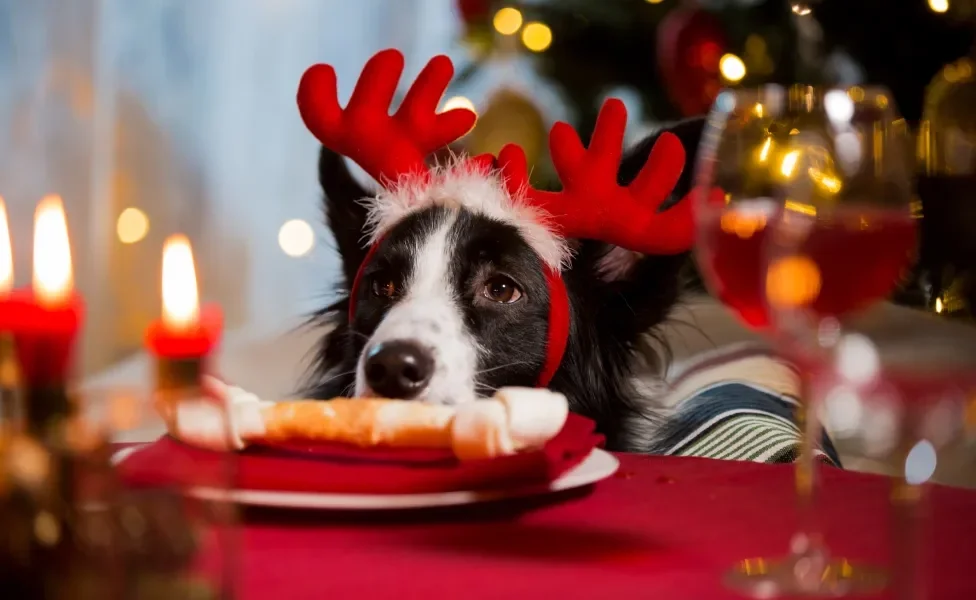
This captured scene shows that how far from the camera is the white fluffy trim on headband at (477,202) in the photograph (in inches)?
65.4

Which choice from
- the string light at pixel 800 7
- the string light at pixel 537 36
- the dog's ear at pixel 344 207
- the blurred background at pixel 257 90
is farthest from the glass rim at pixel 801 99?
the string light at pixel 537 36

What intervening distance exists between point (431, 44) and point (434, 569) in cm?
415

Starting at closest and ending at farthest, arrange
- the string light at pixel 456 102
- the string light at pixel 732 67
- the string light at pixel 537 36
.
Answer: the string light at pixel 732 67, the string light at pixel 537 36, the string light at pixel 456 102

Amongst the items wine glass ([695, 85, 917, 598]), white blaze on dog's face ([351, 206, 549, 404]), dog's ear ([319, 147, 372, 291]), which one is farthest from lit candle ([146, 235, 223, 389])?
dog's ear ([319, 147, 372, 291])

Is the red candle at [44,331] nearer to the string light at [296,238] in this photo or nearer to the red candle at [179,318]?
the red candle at [179,318]

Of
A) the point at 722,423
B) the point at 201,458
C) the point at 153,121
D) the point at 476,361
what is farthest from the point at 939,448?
the point at 153,121

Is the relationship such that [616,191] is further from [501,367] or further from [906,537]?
[906,537]

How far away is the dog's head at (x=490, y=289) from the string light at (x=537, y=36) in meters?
1.89

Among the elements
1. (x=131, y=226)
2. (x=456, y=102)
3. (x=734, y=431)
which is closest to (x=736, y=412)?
(x=734, y=431)

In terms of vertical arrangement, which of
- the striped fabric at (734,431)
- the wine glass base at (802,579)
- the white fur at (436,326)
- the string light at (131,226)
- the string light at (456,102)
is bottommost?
the striped fabric at (734,431)

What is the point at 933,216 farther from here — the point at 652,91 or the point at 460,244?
the point at 652,91

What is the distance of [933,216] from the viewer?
83 centimetres

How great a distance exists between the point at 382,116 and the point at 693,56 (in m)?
1.69

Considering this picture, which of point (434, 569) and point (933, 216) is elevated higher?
point (933, 216)
